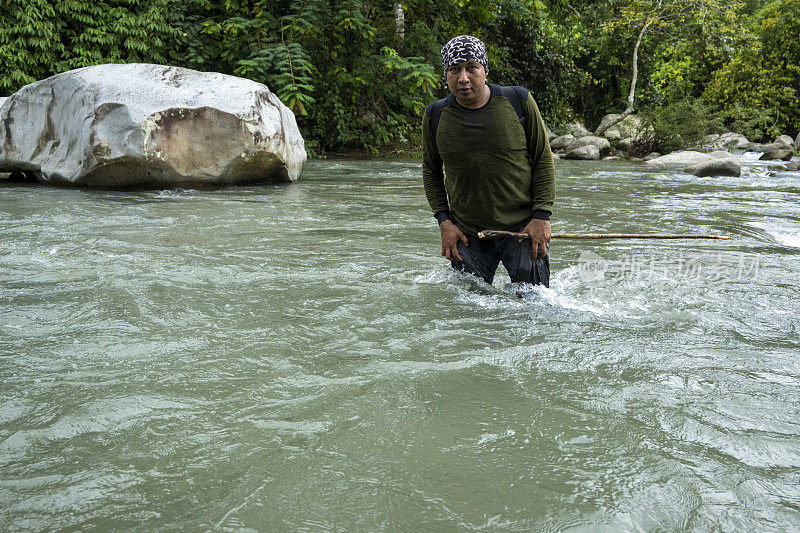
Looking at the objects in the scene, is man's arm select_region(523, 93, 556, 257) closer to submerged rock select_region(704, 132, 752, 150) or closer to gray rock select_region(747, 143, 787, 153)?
submerged rock select_region(704, 132, 752, 150)

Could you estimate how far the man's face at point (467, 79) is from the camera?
352cm

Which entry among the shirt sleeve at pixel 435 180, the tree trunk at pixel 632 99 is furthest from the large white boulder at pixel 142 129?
the tree trunk at pixel 632 99

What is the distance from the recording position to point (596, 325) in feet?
12.0

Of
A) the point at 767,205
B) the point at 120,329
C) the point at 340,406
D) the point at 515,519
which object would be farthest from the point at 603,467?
the point at 767,205

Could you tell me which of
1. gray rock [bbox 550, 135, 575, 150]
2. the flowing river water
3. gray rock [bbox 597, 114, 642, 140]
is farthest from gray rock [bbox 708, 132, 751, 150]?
the flowing river water

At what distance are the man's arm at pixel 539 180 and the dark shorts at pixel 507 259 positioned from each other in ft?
0.31

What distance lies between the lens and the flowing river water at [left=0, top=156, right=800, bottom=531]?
1.98 meters

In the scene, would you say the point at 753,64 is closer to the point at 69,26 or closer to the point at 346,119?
the point at 346,119

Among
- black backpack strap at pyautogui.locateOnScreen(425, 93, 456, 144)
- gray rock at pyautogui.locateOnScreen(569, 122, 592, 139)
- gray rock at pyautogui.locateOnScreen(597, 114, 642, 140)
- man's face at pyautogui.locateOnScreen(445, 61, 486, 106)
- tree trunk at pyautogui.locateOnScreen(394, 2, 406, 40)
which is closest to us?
man's face at pyautogui.locateOnScreen(445, 61, 486, 106)

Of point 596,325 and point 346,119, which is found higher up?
point 346,119

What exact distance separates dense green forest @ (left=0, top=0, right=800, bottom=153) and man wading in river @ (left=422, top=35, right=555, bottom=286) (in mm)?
9332

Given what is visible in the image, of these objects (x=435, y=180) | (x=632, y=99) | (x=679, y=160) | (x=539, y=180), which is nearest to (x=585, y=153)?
(x=679, y=160)

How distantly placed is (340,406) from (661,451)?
3.95 ft

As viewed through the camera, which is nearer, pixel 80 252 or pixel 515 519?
pixel 515 519
